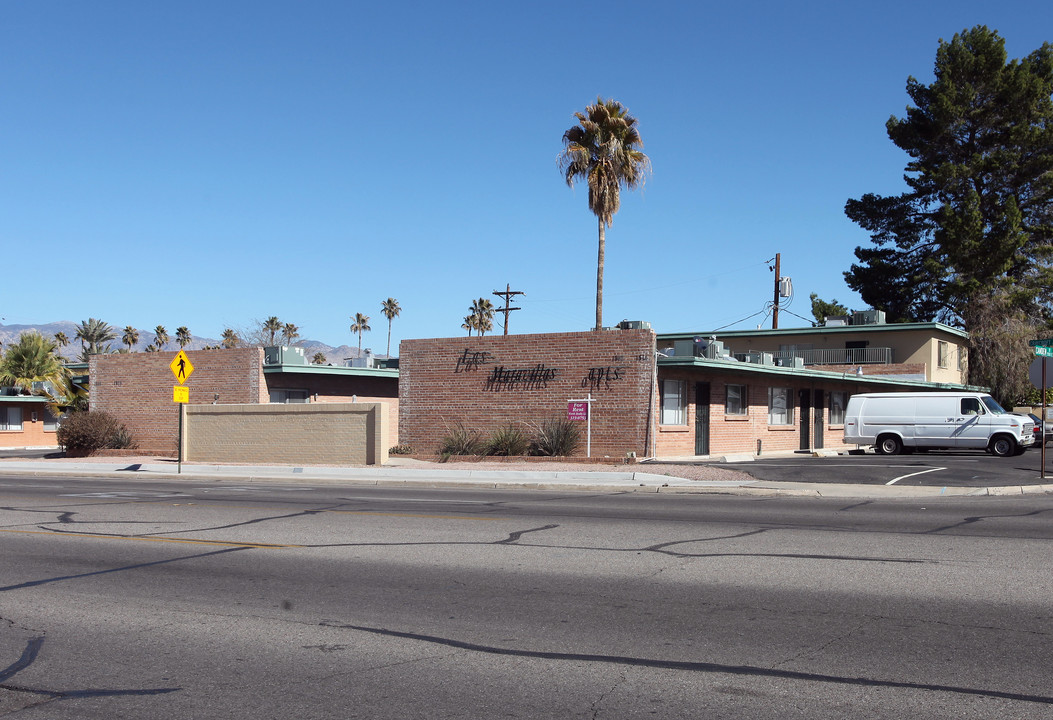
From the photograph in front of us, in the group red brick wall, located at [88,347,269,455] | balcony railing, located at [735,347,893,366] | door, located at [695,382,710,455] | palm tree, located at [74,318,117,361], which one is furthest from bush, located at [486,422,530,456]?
palm tree, located at [74,318,117,361]

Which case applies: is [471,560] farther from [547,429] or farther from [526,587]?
[547,429]

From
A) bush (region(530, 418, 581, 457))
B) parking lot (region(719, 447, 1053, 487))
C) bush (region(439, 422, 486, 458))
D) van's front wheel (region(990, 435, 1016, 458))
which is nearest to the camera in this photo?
parking lot (region(719, 447, 1053, 487))

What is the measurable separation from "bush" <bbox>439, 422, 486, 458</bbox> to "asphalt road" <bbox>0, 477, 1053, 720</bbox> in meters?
14.6

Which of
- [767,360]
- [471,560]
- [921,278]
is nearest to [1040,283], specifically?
[921,278]

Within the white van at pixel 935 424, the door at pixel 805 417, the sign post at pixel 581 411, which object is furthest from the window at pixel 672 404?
the door at pixel 805 417

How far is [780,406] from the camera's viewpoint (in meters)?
35.0

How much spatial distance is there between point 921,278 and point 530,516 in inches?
1894

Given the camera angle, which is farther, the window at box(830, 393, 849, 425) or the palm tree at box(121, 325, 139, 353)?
the palm tree at box(121, 325, 139, 353)

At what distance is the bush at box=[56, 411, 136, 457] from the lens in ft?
113

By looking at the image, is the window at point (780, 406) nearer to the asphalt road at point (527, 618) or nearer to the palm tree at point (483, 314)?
the asphalt road at point (527, 618)

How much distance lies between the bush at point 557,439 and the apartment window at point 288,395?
10.8m

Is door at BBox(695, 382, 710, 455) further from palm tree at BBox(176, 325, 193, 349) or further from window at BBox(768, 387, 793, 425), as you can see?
palm tree at BBox(176, 325, 193, 349)

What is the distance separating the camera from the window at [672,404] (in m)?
28.6

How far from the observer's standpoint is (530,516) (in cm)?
1485
